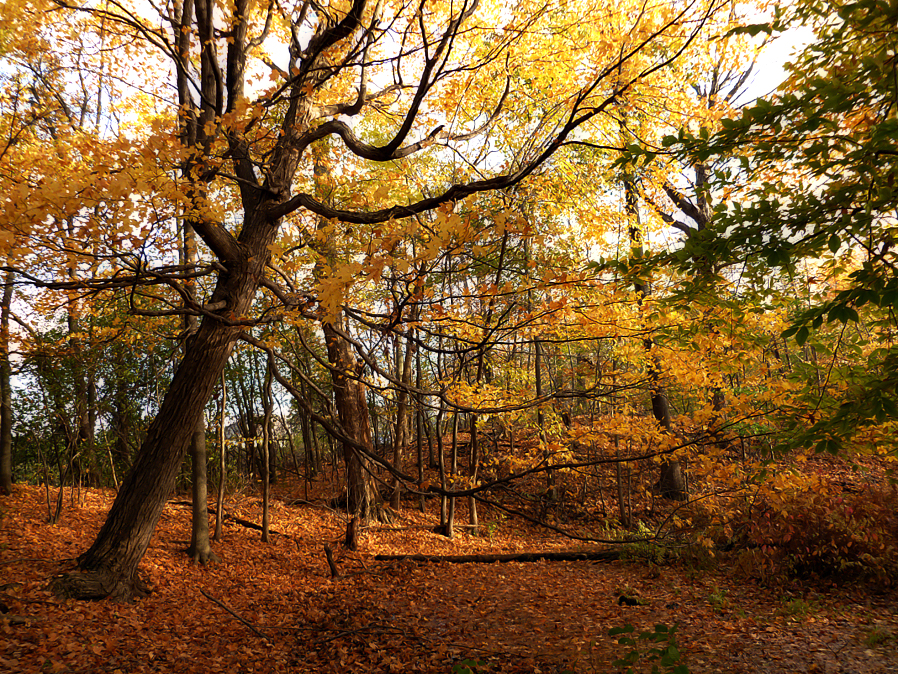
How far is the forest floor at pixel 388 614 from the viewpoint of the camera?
13.0ft

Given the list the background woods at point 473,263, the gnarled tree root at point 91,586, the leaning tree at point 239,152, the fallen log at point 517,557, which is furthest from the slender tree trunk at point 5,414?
the fallen log at point 517,557

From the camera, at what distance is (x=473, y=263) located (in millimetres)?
3430

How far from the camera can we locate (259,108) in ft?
11.1

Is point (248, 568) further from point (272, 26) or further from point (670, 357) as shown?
point (272, 26)

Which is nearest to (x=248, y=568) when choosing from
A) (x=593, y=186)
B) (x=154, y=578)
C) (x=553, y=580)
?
(x=154, y=578)

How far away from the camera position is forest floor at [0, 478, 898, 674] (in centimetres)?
396

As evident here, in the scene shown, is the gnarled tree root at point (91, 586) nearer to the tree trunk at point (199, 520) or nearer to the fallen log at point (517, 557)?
the tree trunk at point (199, 520)

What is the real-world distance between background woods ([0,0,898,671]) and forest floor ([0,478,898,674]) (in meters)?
0.35

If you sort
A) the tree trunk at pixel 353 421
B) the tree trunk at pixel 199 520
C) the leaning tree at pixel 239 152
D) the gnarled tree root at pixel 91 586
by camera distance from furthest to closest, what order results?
1. the tree trunk at pixel 353 421
2. the tree trunk at pixel 199 520
3. the gnarled tree root at pixel 91 586
4. the leaning tree at pixel 239 152

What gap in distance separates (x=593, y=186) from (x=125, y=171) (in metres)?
8.47

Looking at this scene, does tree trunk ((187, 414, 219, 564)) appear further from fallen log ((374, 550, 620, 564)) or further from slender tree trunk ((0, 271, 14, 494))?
slender tree trunk ((0, 271, 14, 494))

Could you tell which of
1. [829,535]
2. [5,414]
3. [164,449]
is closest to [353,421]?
[164,449]

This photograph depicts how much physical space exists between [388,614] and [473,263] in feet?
14.5

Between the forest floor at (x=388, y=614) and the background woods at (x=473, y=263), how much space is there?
1.16 ft
